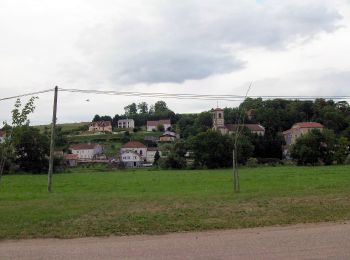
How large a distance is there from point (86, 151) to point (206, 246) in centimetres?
14683

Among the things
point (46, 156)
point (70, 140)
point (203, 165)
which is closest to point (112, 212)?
point (46, 156)

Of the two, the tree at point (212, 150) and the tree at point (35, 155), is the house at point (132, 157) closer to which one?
the tree at point (212, 150)

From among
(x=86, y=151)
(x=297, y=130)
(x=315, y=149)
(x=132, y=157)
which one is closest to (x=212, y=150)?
(x=315, y=149)

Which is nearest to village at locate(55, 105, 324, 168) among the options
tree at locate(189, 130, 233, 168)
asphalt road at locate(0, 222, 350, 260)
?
tree at locate(189, 130, 233, 168)

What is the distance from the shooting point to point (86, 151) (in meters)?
153

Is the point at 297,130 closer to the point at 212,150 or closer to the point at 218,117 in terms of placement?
the point at 218,117

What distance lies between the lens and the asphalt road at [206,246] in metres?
8.38

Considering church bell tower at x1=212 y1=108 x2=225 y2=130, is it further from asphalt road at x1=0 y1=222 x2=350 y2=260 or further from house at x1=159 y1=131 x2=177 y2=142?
asphalt road at x1=0 y1=222 x2=350 y2=260

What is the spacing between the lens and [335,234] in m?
10.1

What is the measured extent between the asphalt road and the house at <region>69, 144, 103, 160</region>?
139554 millimetres

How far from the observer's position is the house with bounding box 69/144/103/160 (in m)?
150

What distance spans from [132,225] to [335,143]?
9280 centimetres

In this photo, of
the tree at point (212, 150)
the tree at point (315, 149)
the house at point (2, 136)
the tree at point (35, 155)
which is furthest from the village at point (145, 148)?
the house at point (2, 136)

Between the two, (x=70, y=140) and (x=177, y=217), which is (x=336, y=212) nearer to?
(x=177, y=217)
